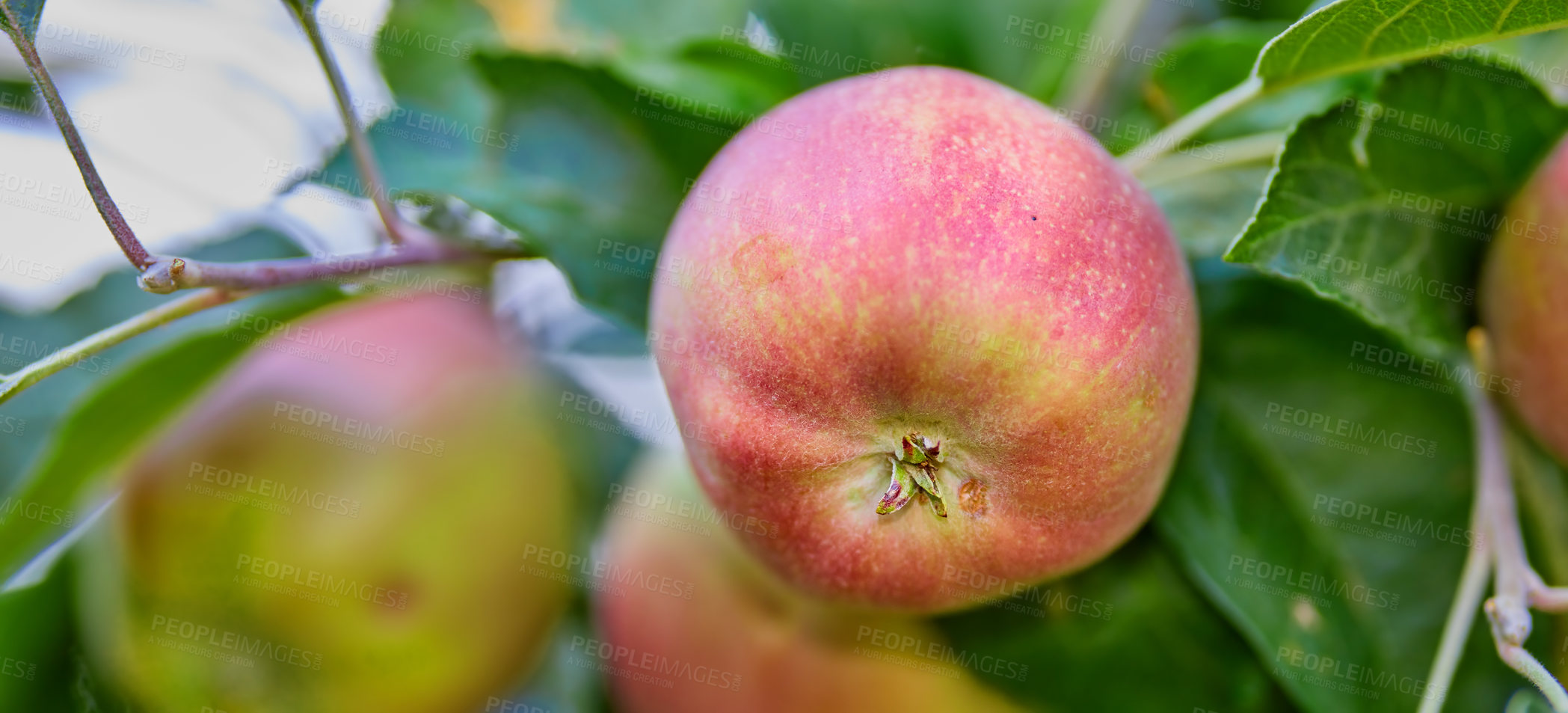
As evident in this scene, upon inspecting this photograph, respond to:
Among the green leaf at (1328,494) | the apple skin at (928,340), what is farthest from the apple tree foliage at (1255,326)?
the apple skin at (928,340)

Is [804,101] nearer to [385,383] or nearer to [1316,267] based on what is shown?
[1316,267]

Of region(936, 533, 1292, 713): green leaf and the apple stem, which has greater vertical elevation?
the apple stem

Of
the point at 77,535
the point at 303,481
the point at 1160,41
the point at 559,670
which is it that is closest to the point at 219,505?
the point at 303,481

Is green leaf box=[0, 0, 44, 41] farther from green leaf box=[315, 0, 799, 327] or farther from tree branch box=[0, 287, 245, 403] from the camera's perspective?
green leaf box=[315, 0, 799, 327]

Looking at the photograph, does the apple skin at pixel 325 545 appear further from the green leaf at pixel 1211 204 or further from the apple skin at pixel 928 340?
the green leaf at pixel 1211 204

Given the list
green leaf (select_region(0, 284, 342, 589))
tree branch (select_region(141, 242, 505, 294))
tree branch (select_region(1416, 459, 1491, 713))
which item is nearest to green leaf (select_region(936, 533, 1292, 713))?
tree branch (select_region(1416, 459, 1491, 713))
